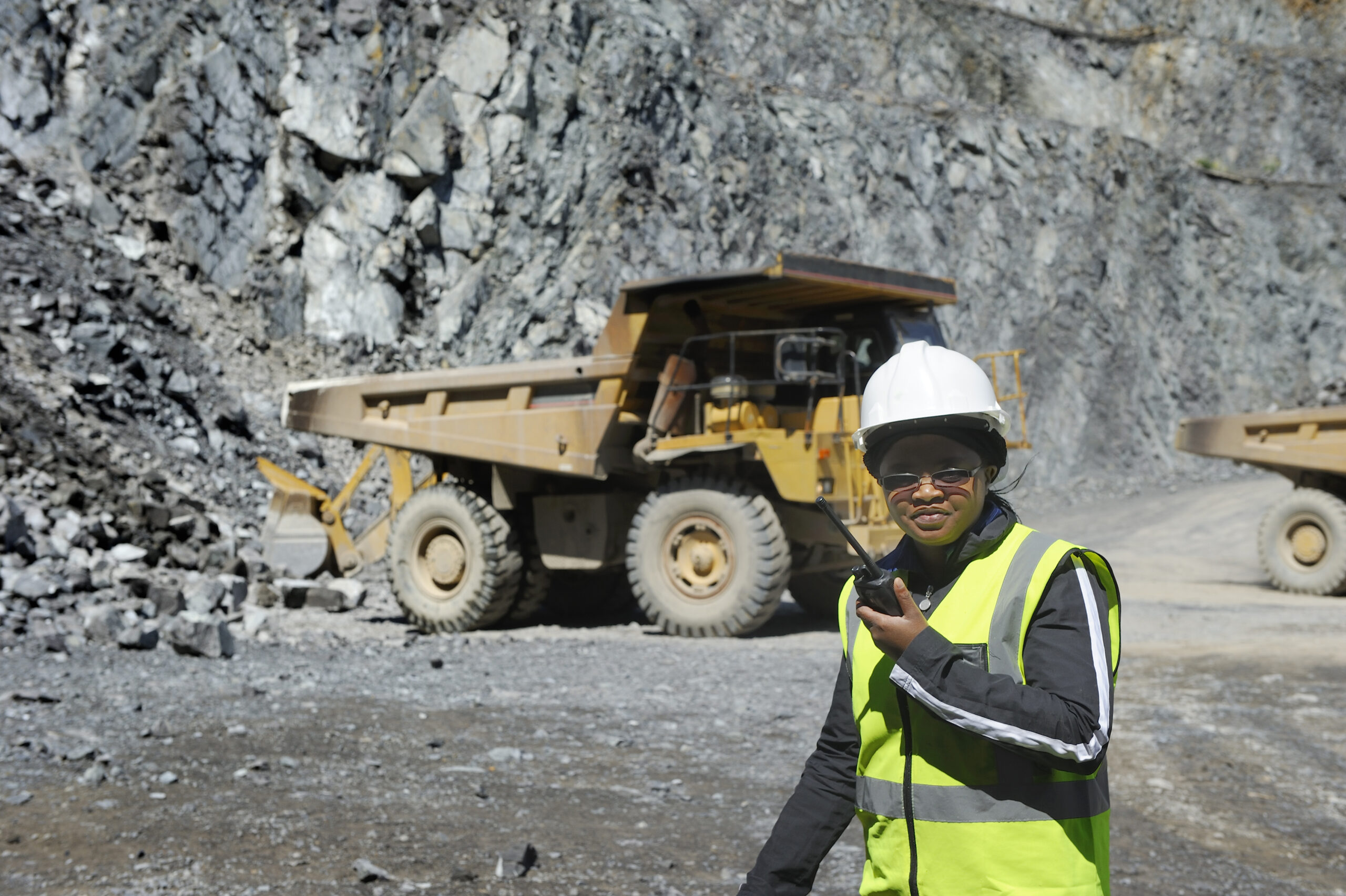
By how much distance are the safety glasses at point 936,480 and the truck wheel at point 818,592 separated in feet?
26.6

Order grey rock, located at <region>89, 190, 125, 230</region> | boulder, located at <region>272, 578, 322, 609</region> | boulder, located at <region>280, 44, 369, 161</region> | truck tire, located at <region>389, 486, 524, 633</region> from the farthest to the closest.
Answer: boulder, located at <region>280, 44, 369, 161</region>, grey rock, located at <region>89, 190, 125, 230</region>, boulder, located at <region>272, 578, 322, 609</region>, truck tire, located at <region>389, 486, 524, 633</region>

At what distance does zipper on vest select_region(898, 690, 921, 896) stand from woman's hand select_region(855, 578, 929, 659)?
0.45ft

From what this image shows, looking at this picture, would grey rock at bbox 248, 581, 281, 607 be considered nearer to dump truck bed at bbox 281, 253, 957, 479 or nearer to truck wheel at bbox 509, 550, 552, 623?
dump truck bed at bbox 281, 253, 957, 479

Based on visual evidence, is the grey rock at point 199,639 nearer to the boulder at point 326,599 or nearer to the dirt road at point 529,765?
the dirt road at point 529,765

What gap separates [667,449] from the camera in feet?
29.5

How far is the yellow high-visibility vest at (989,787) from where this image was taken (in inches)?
66.8

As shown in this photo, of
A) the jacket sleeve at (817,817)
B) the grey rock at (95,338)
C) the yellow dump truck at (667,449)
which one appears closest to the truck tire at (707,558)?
the yellow dump truck at (667,449)

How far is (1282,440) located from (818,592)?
602 centimetres

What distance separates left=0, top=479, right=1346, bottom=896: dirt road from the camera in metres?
3.83

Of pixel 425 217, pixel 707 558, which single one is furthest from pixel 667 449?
pixel 425 217

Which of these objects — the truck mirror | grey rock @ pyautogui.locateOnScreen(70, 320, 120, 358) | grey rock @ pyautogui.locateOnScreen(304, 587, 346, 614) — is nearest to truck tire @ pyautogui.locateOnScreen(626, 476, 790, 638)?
the truck mirror

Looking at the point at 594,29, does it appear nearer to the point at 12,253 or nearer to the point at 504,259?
the point at 504,259

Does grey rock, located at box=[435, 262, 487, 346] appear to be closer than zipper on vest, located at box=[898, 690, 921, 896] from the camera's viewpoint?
No

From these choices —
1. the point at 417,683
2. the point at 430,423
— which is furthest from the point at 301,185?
the point at 417,683
